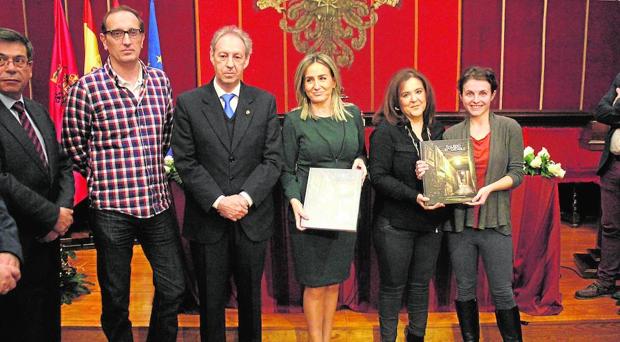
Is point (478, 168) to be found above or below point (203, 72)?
below

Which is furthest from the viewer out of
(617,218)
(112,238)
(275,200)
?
(617,218)

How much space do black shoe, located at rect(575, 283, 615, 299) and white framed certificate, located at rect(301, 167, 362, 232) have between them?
66.3 inches

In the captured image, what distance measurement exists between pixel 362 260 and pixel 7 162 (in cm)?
181

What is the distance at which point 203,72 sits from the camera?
17.4 feet

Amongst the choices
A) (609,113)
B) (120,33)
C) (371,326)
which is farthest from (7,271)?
(609,113)

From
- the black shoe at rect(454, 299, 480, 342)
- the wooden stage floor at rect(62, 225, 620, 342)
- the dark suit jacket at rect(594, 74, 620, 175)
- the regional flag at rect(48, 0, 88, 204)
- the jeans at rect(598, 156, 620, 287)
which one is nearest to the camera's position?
the black shoe at rect(454, 299, 480, 342)

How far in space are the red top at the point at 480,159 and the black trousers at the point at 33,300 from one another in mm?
1755

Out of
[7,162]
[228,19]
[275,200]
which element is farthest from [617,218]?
[228,19]

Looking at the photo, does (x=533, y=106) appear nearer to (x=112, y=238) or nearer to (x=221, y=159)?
(x=221, y=159)

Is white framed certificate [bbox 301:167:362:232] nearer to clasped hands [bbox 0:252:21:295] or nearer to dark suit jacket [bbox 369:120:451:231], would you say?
dark suit jacket [bbox 369:120:451:231]

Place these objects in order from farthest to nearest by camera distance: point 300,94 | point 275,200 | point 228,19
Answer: point 228,19, point 275,200, point 300,94

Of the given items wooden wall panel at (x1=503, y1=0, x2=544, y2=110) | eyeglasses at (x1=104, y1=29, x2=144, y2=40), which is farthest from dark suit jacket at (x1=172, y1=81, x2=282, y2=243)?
wooden wall panel at (x1=503, y1=0, x2=544, y2=110)

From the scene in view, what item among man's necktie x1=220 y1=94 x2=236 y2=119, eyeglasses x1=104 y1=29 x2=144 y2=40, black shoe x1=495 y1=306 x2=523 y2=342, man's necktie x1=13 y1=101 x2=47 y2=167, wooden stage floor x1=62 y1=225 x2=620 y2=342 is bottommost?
wooden stage floor x1=62 y1=225 x2=620 y2=342

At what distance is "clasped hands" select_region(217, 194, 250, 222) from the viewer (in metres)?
2.28
